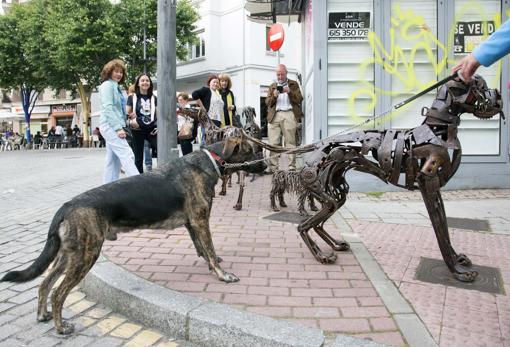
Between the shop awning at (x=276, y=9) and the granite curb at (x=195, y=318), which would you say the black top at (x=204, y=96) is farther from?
the granite curb at (x=195, y=318)

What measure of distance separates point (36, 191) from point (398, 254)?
7555mm

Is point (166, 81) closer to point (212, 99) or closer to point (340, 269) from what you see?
point (340, 269)

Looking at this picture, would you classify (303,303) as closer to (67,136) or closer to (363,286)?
(363,286)

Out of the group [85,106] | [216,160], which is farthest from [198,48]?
[216,160]

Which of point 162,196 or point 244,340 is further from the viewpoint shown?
point 162,196

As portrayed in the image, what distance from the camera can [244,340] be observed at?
105 inches

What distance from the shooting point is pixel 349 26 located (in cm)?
823

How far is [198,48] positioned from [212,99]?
2586 centimetres

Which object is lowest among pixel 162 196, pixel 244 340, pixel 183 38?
pixel 244 340

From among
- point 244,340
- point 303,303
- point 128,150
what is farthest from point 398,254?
point 128,150

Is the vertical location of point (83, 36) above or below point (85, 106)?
above

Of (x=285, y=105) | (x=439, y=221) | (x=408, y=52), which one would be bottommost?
(x=439, y=221)

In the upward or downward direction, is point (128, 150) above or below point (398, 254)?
above

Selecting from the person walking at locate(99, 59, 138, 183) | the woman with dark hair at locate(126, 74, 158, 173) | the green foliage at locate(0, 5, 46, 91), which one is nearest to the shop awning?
the woman with dark hair at locate(126, 74, 158, 173)
